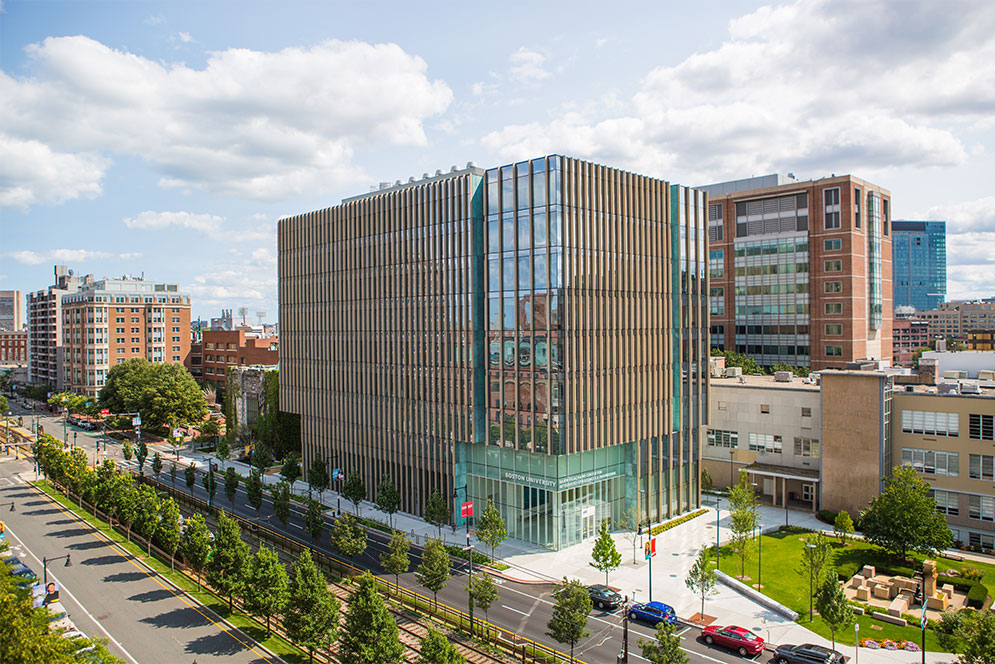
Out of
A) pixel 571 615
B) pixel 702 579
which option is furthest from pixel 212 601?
pixel 702 579

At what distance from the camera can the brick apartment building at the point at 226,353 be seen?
14788cm

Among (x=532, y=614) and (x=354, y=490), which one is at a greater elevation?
(x=354, y=490)

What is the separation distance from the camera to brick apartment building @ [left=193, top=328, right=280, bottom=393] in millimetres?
147875

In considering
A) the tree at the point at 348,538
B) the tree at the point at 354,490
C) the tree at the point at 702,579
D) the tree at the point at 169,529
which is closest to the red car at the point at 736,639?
the tree at the point at 702,579

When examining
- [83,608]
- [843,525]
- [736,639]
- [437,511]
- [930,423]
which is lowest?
[83,608]

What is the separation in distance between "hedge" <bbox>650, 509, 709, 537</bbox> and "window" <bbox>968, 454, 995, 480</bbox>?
25505 millimetres

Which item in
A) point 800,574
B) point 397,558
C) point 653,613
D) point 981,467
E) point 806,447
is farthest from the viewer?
point 806,447

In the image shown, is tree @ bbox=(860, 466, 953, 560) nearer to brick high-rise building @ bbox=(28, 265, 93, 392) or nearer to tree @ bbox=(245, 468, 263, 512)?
tree @ bbox=(245, 468, 263, 512)

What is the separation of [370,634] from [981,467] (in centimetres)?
6042

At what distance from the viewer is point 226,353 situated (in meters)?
158

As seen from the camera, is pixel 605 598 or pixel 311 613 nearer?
pixel 311 613

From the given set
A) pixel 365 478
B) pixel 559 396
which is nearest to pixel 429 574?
pixel 559 396

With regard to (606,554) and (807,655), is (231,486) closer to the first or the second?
(606,554)

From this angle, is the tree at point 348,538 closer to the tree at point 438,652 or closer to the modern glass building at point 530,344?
the modern glass building at point 530,344
